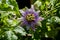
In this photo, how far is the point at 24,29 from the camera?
892 mm

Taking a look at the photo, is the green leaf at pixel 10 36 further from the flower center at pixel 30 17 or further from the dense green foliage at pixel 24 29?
the flower center at pixel 30 17

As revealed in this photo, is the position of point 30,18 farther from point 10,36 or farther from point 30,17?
point 10,36

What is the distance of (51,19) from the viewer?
915 millimetres

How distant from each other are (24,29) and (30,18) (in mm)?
59

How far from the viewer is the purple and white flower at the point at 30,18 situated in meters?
0.89

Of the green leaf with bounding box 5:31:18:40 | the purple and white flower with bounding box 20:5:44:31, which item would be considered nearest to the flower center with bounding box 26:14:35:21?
the purple and white flower with bounding box 20:5:44:31

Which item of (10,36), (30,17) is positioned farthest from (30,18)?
(10,36)

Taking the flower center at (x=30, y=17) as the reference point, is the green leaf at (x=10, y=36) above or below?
below

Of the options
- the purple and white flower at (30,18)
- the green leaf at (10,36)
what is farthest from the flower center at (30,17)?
the green leaf at (10,36)

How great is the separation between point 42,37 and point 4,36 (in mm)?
188

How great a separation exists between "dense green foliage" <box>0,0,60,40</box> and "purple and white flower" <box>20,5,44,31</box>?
0.08 ft

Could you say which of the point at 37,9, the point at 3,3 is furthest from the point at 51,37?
the point at 3,3

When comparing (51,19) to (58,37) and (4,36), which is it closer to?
(58,37)

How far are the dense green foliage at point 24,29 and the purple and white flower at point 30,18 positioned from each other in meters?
0.02
